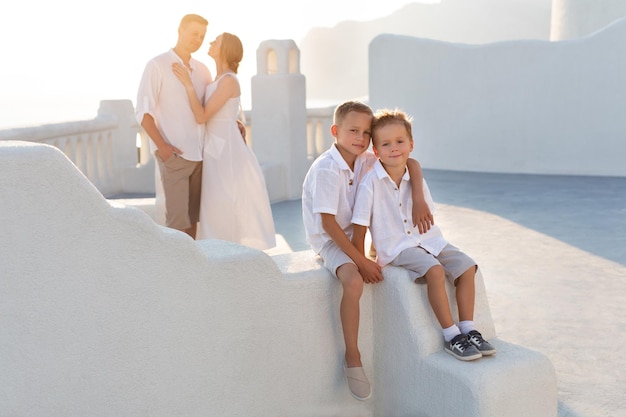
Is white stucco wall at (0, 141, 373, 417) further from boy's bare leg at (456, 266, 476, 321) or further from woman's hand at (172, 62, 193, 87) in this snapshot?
woman's hand at (172, 62, 193, 87)

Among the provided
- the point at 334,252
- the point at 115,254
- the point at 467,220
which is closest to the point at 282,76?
the point at 467,220

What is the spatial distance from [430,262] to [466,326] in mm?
289

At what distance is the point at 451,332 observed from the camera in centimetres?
331

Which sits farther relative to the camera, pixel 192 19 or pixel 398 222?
pixel 192 19

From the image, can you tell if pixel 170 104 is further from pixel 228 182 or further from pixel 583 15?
pixel 583 15

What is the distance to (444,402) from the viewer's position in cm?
318

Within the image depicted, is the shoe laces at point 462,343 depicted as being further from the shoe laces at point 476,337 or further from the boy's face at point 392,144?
the boy's face at point 392,144

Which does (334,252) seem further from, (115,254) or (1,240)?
(1,240)

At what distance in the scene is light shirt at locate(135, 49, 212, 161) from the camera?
461 cm

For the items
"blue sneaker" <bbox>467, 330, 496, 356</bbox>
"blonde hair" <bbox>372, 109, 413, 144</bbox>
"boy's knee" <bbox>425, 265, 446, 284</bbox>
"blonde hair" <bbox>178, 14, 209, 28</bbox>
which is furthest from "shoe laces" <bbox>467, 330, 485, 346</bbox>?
"blonde hair" <bbox>178, 14, 209, 28</bbox>

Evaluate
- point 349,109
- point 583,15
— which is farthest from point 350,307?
point 583,15

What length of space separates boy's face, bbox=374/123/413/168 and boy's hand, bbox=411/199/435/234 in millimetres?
194

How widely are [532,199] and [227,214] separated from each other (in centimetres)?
522

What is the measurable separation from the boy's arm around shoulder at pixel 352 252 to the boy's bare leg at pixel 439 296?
0.70ft
